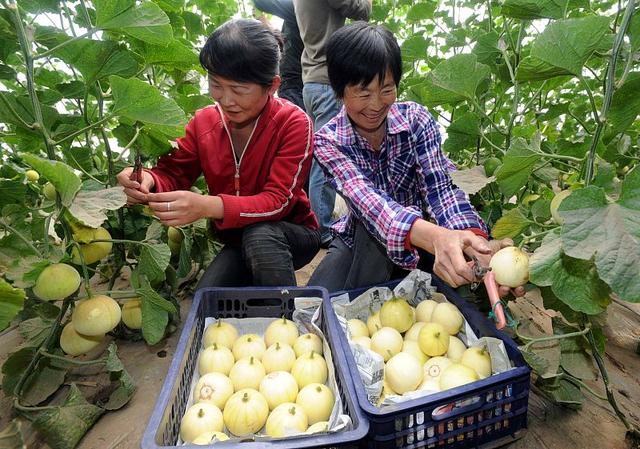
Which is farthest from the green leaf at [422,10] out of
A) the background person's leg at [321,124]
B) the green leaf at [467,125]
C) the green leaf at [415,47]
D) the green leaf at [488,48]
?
the green leaf at [467,125]

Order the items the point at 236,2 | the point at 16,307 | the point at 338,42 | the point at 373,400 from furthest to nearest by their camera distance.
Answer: the point at 236,2 < the point at 338,42 < the point at 373,400 < the point at 16,307

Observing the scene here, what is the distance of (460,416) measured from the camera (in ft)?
3.08

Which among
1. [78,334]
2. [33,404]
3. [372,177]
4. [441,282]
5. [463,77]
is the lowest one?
[33,404]

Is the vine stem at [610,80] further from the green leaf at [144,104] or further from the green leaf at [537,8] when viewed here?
the green leaf at [144,104]

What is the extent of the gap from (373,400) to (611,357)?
830mm

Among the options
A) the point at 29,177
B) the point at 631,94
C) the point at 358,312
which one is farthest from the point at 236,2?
the point at 631,94

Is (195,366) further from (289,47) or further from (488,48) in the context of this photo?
(289,47)

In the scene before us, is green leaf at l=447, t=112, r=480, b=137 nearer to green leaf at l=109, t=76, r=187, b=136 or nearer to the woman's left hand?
the woman's left hand

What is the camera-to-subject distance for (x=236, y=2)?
3.73 meters

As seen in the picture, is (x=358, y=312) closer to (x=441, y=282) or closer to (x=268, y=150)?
(x=441, y=282)

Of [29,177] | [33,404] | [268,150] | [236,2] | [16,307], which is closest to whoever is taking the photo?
[16,307]

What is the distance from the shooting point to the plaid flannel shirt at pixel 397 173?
1398mm

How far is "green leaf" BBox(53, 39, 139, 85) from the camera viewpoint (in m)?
1.10

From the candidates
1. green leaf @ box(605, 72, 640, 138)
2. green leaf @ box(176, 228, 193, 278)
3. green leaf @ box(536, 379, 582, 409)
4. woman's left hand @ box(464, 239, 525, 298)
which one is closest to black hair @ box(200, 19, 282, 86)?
green leaf @ box(176, 228, 193, 278)
